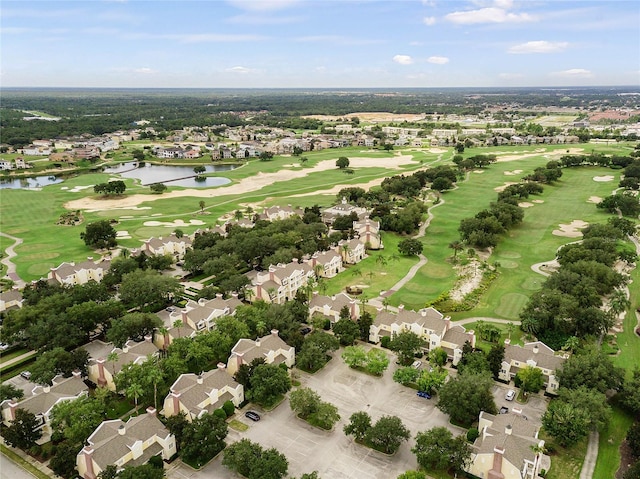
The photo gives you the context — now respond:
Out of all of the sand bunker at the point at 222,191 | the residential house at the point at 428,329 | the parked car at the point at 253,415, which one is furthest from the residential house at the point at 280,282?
the sand bunker at the point at 222,191

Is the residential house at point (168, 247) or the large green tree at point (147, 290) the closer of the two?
the large green tree at point (147, 290)

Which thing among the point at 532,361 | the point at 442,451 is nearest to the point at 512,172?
the point at 532,361

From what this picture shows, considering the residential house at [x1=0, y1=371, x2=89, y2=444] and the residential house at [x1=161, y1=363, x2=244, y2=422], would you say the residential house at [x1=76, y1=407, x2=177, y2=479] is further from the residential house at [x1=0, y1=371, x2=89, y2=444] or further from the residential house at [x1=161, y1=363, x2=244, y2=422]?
the residential house at [x1=0, y1=371, x2=89, y2=444]

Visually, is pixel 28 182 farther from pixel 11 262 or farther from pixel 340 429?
pixel 340 429

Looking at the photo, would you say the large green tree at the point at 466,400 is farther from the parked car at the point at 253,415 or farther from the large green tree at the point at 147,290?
the large green tree at the point at 147,290

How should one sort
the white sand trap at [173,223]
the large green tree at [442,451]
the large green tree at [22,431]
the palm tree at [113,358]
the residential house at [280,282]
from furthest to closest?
the white sand trap at [173,223]
the residential house at [280,282]
the palm tree at [113,358]
the large green tree at [22,431]
the large green tree at [442,451]

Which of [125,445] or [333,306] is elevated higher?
[333,306]

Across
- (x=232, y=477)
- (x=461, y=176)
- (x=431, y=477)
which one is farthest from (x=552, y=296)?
(x=461, y=176)

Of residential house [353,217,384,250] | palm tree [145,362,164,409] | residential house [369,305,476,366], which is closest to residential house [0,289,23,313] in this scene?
palm tree [145,362,164,409]
